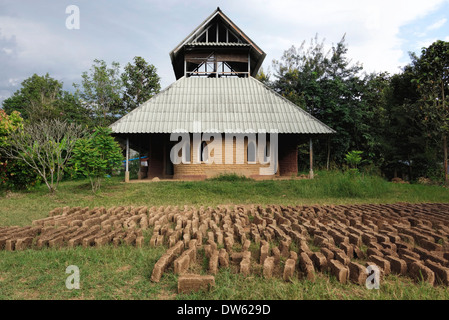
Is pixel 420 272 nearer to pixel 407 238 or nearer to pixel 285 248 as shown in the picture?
pixel 285 248

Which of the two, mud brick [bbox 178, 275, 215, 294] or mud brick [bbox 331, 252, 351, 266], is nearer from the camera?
mud brick [bbox 178, 275, 215, 294]

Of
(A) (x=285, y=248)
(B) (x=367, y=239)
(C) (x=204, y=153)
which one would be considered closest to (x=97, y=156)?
(C) (x=204, y=153)

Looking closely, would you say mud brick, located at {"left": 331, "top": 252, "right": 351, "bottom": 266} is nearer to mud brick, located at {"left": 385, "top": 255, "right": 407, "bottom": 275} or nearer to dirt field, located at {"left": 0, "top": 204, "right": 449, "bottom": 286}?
dirt field, located at {"left": 0, "top": 204, "right": 449, "bottom": 286}

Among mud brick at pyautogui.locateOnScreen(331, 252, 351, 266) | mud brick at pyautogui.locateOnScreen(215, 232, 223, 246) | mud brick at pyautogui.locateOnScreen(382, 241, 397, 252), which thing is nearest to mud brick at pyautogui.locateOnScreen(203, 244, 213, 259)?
mud brick at pyautogui.locateOnScreen(215, 232, 223, 246)

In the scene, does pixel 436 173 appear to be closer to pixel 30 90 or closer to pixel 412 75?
pixel 412 75

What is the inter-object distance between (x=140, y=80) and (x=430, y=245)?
30.7 meters

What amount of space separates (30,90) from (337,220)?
47.2 meters

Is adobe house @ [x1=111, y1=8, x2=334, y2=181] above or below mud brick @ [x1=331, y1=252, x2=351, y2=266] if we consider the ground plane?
above

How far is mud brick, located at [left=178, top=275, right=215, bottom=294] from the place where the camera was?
2750 mm

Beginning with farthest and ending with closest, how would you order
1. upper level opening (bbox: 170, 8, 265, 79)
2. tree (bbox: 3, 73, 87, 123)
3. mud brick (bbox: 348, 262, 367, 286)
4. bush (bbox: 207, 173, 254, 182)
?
tree (bbox: 3, 73, 87, 123), upper level opening (bbox: 170, 8, 265, 79), bush (bbox: 207, 173, 254, 182), mud brick (bbox: 348, 262, 367, 286)

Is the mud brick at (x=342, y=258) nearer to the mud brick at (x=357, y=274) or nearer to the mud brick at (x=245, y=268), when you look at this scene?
the mud brick at (x=357, y=274)

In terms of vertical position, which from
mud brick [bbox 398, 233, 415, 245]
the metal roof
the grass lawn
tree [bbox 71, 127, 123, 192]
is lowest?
the grass lawn

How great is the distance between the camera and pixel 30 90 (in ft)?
133
